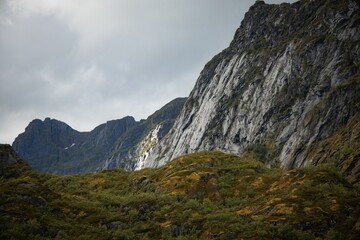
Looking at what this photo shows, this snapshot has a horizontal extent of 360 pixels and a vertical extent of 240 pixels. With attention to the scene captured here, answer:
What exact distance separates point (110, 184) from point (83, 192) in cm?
857

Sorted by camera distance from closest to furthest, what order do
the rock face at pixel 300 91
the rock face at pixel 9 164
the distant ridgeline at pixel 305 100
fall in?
the rock face at pixel 9 164 → the distant ridgeline at pixel 305 100 → the rock face at pixel 300 91

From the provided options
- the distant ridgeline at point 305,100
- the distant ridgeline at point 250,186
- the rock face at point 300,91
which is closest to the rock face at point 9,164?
the distant ridgeline at point 250,186

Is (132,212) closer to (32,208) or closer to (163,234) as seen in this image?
(163,234)

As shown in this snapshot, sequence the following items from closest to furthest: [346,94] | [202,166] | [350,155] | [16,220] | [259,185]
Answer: [16,220], [259,185], [202,166], [350,155], [346,94]

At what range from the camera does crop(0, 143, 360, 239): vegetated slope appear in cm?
3753

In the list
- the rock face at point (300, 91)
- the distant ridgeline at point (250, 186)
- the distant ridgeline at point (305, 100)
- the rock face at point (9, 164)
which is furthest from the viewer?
the rock face at point (300, 91)

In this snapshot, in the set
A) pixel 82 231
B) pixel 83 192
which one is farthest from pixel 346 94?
pixel 82 231

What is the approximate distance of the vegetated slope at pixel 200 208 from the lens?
37.5m

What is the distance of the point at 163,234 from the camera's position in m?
41.1

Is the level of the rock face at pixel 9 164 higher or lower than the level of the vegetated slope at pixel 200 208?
higher

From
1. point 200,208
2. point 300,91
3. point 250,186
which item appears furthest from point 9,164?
point 300,91

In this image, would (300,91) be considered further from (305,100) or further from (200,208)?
(200,208)

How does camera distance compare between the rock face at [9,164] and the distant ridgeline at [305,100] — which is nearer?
the rock face at [9,164]

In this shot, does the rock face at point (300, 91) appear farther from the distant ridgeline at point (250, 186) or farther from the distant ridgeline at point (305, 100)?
the distant ridgeline at point (250, 186)
